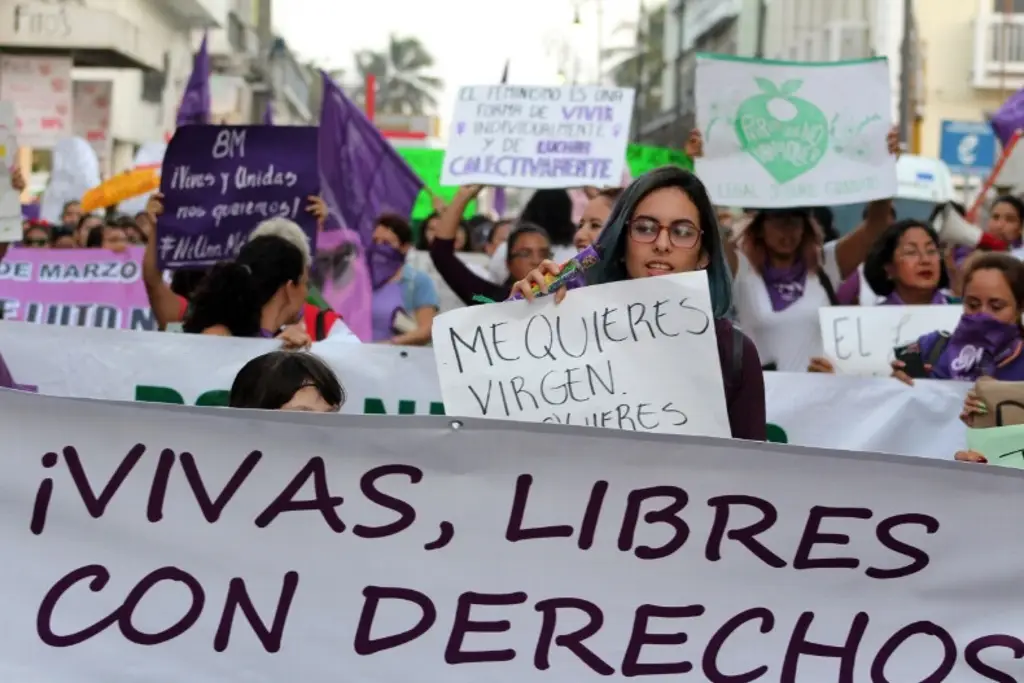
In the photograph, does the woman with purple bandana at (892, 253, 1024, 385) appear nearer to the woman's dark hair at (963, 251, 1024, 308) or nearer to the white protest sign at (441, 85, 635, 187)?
the woman's dark hair at (963, 251, 1024, 308)

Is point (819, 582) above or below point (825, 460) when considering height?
below

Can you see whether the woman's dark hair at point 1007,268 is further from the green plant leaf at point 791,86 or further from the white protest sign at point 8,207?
the white protest sign at point 8,207

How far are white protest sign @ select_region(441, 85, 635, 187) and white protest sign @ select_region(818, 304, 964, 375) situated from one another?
10.5 ft

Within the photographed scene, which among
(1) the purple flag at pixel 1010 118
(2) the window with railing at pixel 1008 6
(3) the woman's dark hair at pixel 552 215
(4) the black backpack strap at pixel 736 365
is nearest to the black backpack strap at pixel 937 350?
(4) the black backpack strap at pixel 736 365

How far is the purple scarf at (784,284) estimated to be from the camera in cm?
598

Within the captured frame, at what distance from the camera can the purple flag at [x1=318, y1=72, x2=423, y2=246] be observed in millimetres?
7660

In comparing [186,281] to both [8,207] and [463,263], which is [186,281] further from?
[463,263]

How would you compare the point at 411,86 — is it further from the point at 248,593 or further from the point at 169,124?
the point at 248,593

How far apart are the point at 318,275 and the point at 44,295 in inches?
56.0

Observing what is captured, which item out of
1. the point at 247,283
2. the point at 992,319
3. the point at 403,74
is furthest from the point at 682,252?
the point at 403,74

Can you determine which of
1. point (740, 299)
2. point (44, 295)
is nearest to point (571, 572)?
point (740, 299)

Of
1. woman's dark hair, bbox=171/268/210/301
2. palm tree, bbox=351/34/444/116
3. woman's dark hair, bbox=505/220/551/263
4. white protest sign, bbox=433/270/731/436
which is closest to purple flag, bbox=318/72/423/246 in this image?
woman's dark hair, bbox=171/268/210/301

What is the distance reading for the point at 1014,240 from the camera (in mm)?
9203

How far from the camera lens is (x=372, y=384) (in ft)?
18.4
